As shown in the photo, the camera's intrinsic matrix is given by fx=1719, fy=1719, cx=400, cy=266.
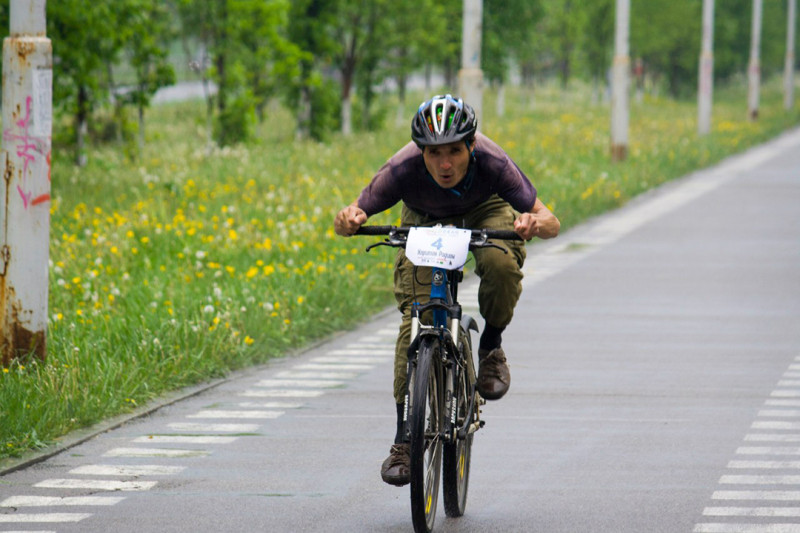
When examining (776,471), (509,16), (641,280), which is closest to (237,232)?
(641,280)

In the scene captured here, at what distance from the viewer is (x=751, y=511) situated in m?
7.04

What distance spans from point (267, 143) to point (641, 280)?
2129 centimetres

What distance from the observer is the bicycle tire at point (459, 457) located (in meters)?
6.71

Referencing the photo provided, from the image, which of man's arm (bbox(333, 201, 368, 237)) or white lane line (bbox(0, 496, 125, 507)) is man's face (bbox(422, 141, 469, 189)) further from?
white lane line (bbox(0, 496, 125, 507))

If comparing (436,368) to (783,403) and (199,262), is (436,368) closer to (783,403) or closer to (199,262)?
(783,403)

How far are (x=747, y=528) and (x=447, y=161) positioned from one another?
1855 millimetres

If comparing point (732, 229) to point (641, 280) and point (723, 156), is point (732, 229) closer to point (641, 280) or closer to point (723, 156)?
point (641, 280)

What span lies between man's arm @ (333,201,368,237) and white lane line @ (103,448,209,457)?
6.65ft

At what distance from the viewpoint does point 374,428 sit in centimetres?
895

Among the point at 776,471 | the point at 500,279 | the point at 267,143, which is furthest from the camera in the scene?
the point at 267,143

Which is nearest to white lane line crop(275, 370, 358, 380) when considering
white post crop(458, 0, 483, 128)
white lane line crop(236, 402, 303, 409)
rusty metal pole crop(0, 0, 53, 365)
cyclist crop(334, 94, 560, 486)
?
white lane line crop(236, 402, 303, 409)

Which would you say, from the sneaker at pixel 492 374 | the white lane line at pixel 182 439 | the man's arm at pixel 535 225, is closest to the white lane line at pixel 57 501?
the white lane line at pixel 182 439

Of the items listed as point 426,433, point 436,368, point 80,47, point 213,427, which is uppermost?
point 80,47

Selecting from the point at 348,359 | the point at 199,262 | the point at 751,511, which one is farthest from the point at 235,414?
the point at 199,262
